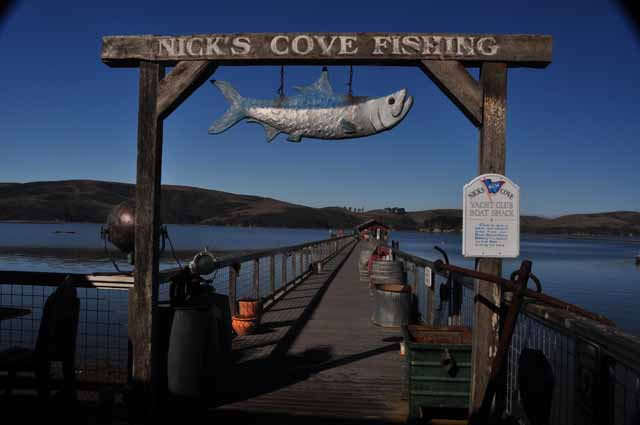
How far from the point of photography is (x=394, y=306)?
7234 mm

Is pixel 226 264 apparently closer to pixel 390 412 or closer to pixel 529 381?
pixel 390 412

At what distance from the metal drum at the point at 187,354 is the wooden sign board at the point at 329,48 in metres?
2.08

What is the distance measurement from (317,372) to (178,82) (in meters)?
3.17

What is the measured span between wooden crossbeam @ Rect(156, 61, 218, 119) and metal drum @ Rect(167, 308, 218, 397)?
5.44 ft

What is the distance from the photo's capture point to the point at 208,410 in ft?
13.1

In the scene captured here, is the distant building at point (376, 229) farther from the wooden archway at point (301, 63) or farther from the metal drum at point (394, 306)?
the wooden archway at point (301, 63)

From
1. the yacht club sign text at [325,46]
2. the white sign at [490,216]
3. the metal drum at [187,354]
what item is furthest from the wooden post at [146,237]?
the white sign at [490,216]

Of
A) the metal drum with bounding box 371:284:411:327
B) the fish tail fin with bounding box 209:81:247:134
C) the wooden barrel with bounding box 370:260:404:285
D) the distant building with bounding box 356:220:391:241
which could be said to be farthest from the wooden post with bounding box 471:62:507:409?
the distant building with bounding box 356:220:391:241

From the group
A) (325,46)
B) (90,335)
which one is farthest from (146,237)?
(90,335)

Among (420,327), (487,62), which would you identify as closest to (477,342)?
(420,327)

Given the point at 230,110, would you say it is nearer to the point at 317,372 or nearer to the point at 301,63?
the point at 301,63

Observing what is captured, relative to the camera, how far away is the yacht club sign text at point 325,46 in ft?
11.7

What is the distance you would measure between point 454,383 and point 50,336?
3.03 m

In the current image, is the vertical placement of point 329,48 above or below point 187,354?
above
